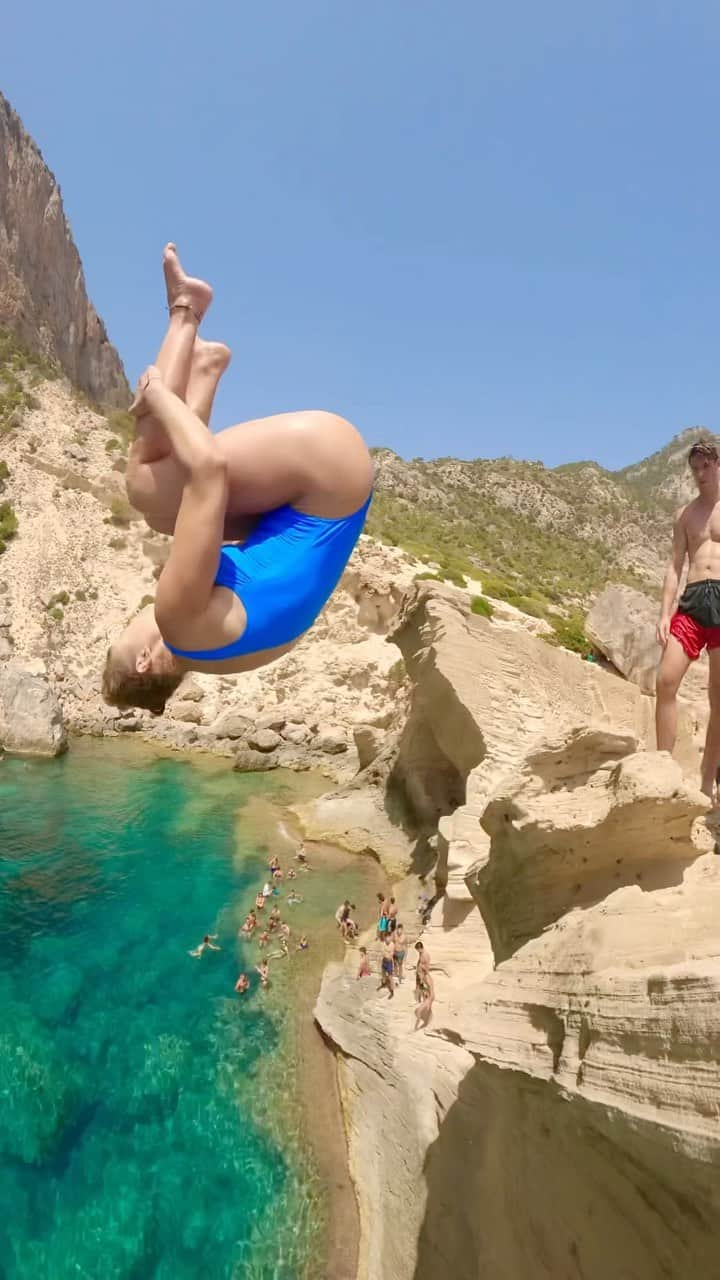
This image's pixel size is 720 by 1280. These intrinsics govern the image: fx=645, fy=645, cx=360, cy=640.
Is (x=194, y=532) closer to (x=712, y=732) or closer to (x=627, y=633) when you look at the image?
(x=712, y=732)

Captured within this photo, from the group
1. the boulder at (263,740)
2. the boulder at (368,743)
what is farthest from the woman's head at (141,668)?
the boulder at (263,740)

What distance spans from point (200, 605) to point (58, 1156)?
27.8 ft

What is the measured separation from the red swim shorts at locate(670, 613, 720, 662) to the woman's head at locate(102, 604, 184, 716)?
2.69 m

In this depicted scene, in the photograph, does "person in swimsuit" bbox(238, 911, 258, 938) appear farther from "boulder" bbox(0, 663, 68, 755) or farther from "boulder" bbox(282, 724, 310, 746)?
"boulder" bbox(0, 663, 68, 755)

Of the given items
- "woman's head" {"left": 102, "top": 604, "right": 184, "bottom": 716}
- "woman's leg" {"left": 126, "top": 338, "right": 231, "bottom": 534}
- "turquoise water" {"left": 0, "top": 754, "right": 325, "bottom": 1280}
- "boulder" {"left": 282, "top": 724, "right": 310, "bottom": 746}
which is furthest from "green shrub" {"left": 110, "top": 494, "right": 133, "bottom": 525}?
"woman's leg" {"left": 126, "top": 338, "right": 231, "bottom": 534}

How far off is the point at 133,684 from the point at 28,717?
74.7 feet

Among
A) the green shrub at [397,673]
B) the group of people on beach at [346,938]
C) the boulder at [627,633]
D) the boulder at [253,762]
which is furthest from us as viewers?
the green shrub at [397,673]

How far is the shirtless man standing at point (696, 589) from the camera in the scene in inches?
133

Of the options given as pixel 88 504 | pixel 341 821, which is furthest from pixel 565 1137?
pixel 88 504

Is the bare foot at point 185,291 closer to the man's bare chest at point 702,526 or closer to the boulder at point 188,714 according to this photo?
the man's bare chest at point 702,526

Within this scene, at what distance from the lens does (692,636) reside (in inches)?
135

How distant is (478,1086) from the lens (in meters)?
4.36

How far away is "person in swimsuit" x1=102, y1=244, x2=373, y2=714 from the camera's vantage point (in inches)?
63.4

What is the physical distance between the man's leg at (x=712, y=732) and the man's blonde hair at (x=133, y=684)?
9.10ft
